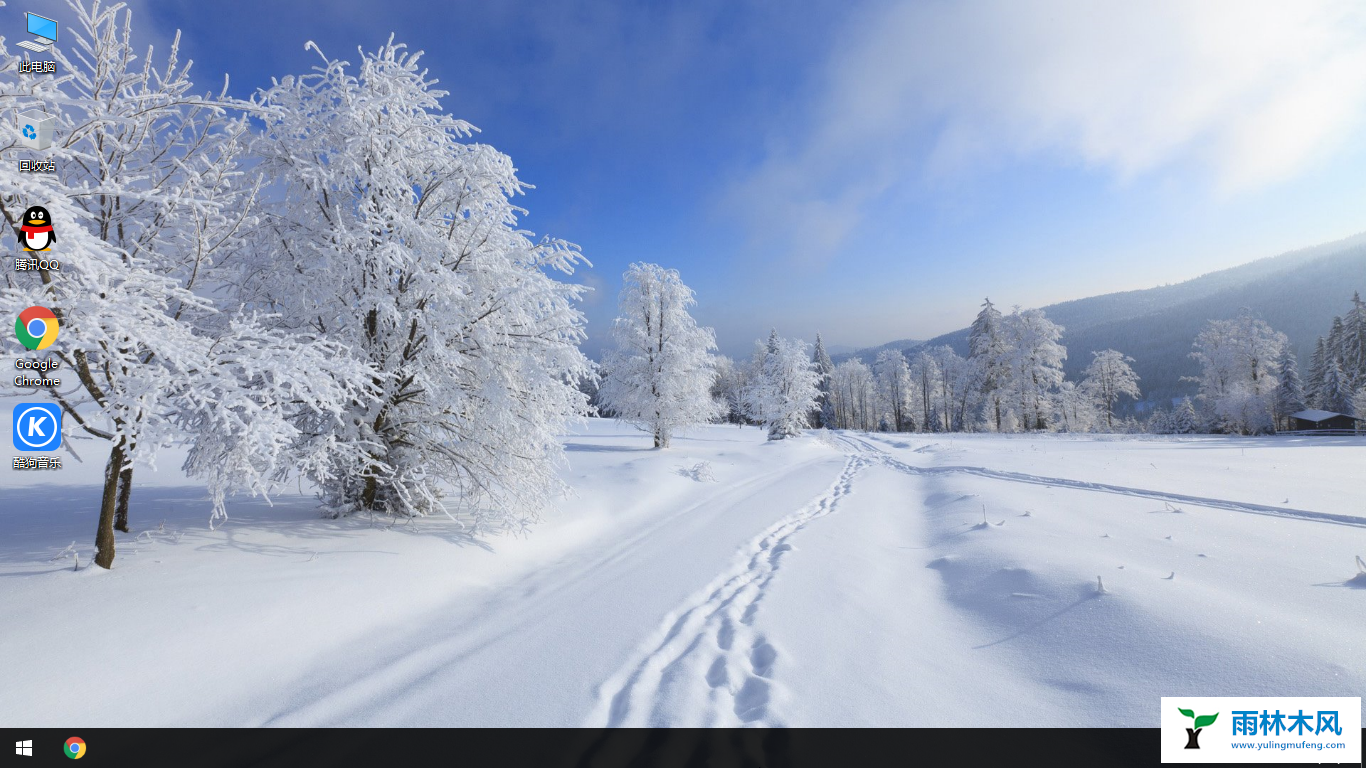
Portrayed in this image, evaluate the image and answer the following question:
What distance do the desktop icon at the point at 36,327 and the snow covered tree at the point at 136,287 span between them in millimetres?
85

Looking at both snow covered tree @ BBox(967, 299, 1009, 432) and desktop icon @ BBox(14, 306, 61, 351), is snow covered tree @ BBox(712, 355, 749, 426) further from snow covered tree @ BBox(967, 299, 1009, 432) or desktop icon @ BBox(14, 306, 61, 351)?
Result: desktop icon @ BBox(14, 306, 61, 351)

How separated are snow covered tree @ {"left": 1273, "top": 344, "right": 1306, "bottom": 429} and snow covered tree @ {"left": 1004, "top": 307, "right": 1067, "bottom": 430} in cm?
1441

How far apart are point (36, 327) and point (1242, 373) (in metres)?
57.8

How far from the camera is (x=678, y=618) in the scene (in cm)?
491

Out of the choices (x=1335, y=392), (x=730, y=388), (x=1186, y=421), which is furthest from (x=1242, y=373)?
(x=730, y=388)

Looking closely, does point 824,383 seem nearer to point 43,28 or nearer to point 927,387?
point 927,387

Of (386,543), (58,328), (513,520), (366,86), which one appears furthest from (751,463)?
(58,328)

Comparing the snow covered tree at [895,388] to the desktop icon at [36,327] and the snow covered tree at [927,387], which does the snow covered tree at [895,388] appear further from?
the desktop icon at [36,327]

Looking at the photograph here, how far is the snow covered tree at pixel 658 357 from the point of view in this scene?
955 inches

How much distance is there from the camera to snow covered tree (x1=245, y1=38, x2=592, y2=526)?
679 centimetres

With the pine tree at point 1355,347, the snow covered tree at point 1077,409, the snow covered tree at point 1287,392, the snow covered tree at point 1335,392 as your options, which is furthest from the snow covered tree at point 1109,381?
the pine tree at point 1355,347

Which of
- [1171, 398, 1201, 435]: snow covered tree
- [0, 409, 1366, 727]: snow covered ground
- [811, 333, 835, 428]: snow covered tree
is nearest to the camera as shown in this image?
[0, 409, 1366, 727]: snow covered ground

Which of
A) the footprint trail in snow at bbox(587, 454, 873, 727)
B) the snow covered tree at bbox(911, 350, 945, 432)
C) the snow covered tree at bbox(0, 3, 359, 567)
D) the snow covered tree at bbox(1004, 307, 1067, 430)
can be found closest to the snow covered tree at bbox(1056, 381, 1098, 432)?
the snow covered tree at bbox(1004, 307, 1067, 430)

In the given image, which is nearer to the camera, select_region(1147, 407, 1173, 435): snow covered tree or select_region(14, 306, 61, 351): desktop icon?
select_region(14, 306, 61, 351): desktop icon
